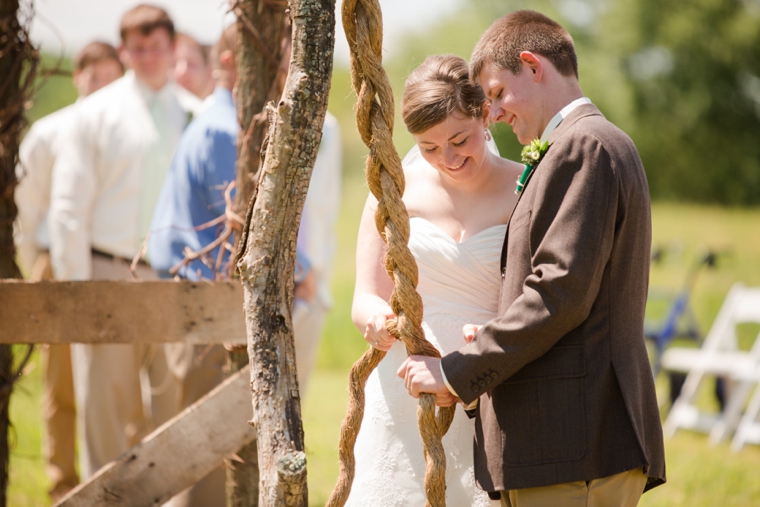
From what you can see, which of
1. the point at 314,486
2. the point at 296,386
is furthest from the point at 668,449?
the point at 296,386

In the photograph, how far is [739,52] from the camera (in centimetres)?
3039

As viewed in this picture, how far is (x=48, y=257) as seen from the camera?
5770 mm

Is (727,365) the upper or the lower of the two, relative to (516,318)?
lower

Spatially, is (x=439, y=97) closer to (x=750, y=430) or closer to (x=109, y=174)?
(x=109, y=174)

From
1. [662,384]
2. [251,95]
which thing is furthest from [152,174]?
[662,384]

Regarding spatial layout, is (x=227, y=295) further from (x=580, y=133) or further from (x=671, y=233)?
(x=671, y=233)

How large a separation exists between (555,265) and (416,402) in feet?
3.51

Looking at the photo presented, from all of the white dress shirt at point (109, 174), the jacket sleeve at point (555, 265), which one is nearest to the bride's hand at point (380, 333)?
the jacket sleeve at point (555, 265)

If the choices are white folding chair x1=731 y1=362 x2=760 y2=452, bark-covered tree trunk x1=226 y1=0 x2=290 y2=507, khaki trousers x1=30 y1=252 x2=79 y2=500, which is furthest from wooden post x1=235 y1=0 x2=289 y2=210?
white folding chair x1=731 y1=362 x2=760 y2=452

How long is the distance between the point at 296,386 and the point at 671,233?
17245 mm

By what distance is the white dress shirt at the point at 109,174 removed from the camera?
4816mm

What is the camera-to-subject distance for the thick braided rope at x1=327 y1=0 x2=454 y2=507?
2023mm

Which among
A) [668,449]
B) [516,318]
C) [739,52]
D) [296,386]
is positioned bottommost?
[668,449]

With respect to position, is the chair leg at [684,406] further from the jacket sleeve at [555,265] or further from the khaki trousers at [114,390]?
the jacket sleeve at [555,265]
